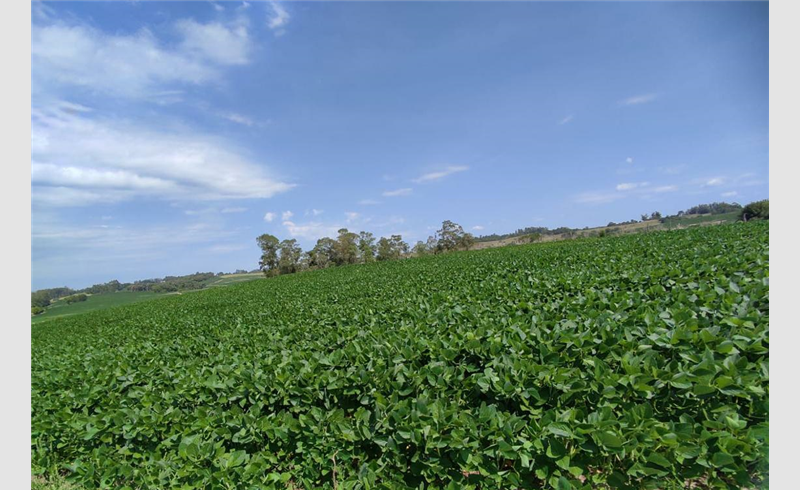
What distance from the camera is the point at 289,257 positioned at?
65250mm

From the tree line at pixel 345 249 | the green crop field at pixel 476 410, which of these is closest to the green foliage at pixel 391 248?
the tree line at pixel 345 249

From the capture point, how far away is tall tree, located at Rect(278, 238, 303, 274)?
64.9m

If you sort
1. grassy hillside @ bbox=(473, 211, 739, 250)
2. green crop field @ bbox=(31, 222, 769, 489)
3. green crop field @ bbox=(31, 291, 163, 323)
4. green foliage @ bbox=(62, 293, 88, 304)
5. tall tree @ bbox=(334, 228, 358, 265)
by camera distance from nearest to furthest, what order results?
green crop field @ bbox=(31, 222, 769, 489)
grassy hillside @ bbox=(473, 211, 739, 250)
green crop field @ bbox=(31, 291, 163, 323)
tall tree @ bbox=(334, 228, 358, 265)
green foliage @ bbox=(62, 293, 88, 304)

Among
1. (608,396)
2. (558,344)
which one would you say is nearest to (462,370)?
(558,344)

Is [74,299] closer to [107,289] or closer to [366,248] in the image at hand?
[107,289]

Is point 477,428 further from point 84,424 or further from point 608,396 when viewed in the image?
point 84,424

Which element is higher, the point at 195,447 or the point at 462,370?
the point at 462,370

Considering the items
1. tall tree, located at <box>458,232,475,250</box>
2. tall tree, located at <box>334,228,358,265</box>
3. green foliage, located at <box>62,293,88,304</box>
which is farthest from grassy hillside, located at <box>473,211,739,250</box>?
green foliage, located at <box>62,293,88,304</box>

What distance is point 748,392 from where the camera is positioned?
2.05 m

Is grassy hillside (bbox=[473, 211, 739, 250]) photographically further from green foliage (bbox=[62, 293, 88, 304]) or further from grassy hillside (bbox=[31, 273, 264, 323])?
green foliage (bbox=[62, 293, 88, 304])

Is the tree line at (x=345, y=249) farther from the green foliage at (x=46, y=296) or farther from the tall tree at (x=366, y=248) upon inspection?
the green foliage at (x=46, y=296)

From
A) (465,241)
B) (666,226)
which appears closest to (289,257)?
(465,241)

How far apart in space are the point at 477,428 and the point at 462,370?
0.72m

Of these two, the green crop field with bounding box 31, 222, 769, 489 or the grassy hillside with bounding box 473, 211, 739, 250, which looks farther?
the grassy hillside with bounding box 473, 211, 739, 250
